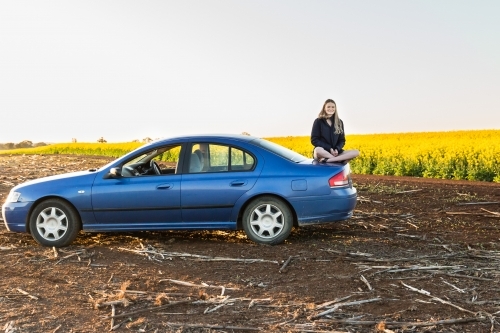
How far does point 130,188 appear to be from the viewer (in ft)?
30.7

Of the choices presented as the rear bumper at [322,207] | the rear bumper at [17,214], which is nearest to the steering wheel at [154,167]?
the rear bumper at [17,214]

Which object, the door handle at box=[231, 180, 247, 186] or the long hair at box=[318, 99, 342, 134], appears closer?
the door handle at box=[231, 180, 247, 186]

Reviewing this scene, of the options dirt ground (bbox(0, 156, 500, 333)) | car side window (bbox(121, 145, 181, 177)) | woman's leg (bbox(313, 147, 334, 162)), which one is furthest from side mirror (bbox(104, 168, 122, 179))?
Answer: woman's leg (bbox(313, 147, 334, 162))

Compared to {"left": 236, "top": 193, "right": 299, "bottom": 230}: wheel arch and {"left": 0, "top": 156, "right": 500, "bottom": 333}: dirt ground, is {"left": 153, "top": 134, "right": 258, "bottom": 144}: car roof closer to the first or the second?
{"left": 236, "top": 193, "right": 299, "bottom": 230}: wheel arch

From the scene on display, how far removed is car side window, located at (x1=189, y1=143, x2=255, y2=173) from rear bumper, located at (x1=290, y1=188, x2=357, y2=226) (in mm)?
888

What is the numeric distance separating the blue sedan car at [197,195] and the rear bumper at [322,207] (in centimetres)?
1

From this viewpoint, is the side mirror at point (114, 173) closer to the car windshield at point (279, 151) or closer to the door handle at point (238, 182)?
the door handle at point (238, 182)

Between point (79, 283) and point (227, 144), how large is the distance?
307 centimetres

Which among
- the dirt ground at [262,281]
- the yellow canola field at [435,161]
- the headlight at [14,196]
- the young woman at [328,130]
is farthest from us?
the yellow canola field at [435,161]

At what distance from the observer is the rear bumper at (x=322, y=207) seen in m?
9.09

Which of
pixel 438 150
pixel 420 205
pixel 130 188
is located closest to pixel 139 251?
pixel 130 188

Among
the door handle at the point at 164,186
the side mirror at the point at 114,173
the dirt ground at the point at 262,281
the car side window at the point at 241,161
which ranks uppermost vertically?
the car side window at the point at 241,161

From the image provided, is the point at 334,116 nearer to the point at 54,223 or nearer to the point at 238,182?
the point at 238,182

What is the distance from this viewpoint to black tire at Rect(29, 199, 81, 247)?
948 centimetres
